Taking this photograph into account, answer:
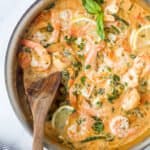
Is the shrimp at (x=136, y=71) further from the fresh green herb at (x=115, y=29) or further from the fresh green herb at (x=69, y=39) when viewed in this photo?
the fresh green herb at (x=69, y=39)

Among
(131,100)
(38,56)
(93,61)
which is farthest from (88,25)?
(131,100)

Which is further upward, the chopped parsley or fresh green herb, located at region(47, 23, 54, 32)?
fresh green herb, located at region(47, 23, 54, 32)

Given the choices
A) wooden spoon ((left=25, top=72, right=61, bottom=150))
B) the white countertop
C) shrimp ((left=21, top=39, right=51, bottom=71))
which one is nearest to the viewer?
Answer: wooden spoon ((left=25, top=72, right=61, bottom=150))

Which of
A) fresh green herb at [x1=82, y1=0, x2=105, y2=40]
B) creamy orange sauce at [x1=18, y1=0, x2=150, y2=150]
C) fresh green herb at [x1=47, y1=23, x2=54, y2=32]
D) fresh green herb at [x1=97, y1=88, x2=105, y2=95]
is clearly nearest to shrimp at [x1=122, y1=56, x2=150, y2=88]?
creamy orange sauce at [x1=18, y1=0, x2=150, y2=150]

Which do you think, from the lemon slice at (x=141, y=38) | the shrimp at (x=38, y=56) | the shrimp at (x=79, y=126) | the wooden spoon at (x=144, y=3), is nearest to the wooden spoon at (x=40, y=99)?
the shrimp at (x=38, y=56)

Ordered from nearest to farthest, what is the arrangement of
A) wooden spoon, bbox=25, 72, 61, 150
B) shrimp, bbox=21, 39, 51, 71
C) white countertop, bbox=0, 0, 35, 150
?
wooden spoon, bbox=25, 72, 61, 150, shrimp, bbox=21, 39, 51, 71, white countertop, bbox=0, 0, 35, 150

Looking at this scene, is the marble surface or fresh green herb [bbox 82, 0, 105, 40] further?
the marble surface

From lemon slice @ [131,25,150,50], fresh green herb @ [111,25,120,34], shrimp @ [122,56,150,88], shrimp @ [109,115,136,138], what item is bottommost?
shrimp @ [109,115,136,138]

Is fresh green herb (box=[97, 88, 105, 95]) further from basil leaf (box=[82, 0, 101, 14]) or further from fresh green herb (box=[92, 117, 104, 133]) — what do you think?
basil leaf (box=[82, 0, 101, 14])
